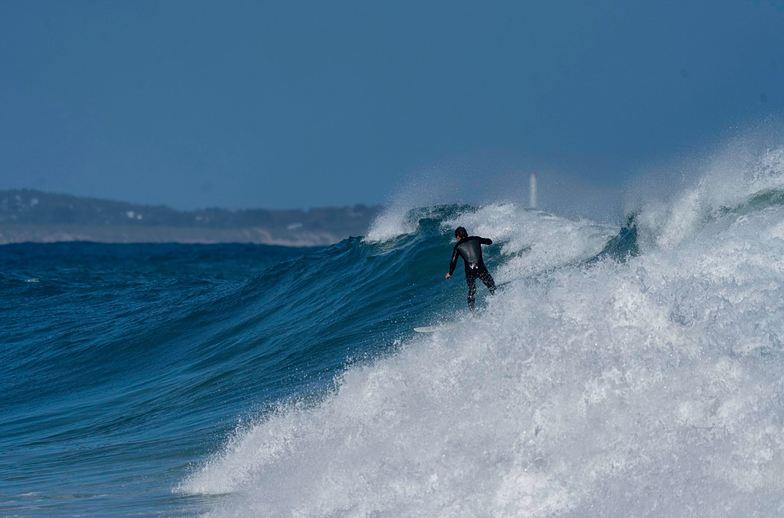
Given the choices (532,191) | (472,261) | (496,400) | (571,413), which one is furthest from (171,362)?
(571,413)

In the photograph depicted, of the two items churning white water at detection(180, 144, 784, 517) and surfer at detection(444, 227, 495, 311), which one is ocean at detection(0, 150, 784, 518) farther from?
surfer at detection(444, 227, 495, 311)

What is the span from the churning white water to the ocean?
0.02 metres

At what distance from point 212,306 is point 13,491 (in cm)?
1064

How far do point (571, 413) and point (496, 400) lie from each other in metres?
0.80

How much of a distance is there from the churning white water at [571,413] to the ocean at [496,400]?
2 centimetres

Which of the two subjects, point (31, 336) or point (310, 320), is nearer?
point (310, 320)

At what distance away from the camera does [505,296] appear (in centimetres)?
947

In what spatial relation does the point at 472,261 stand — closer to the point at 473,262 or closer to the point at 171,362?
the point at 473,262

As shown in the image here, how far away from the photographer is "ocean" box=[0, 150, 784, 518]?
6.33 meters

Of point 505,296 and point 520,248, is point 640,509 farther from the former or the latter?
point 520,248

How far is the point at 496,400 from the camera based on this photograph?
7.64 m

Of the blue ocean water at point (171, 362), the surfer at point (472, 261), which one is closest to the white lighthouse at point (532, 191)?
the blue ocean water at point (171, 362)

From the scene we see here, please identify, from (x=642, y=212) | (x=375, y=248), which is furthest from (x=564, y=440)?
(x=375, y=248)

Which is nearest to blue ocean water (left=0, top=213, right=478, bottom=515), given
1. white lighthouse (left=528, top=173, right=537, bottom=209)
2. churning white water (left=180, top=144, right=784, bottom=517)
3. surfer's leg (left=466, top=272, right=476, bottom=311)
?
surfer's leg (left=466, top=272, right=476, bottom=311)
